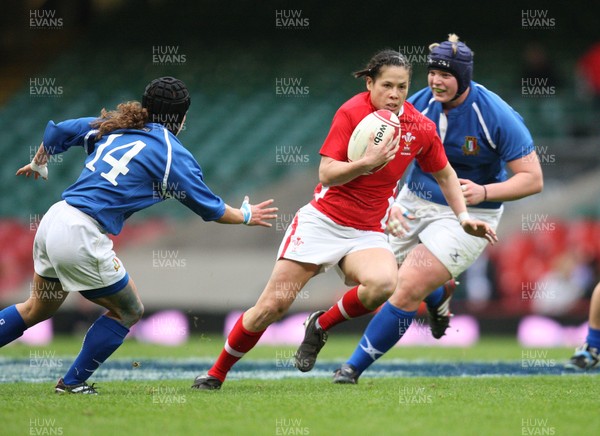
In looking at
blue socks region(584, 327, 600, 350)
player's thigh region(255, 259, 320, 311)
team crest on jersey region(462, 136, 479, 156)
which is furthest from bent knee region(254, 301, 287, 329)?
blue socks region(584, 327, 600, 350)

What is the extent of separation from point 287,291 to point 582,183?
7.44 meters

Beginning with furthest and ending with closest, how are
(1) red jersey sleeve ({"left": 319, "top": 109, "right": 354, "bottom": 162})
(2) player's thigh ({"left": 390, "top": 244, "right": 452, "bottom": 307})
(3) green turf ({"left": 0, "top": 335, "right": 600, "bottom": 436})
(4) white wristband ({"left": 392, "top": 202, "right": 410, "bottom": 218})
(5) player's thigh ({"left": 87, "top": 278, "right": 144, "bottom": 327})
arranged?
(4) white wristband ({"left": 392, "top": 202, "right": 410, "bottom": 218}) < (2) player's thigh ({"left": 390, "top": 244, "right": 452, "bottom": 307}) < (1) red jersey sleeve ({"left": 319, "top": 109, "right": 354, "bottom": 162}) < (5) player's thigh ({"left": 87, "top": 278, "right": 144, "bottom": 327}) < (3) green turf ({"left": 0, "top": 335, "right": 600, "bottom": 436})

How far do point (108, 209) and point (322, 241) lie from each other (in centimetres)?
136

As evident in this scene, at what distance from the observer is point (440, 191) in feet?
23.4

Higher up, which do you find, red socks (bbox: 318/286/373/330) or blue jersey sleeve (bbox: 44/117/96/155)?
blue jersey sleeve (bbox: 44/117/96/155)

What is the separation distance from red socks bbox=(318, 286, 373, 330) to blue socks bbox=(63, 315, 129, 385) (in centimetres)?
135

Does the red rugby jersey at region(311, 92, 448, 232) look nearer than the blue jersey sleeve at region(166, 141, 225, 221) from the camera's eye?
No

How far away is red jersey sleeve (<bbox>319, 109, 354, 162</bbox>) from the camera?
19.5ft

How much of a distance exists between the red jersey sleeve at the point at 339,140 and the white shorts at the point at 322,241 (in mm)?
461

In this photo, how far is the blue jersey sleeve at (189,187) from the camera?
562cm

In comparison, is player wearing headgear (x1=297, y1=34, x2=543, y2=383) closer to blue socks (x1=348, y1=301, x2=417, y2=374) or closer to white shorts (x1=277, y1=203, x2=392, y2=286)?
blue socks (x1=348, y1=301, x2=417, y2=374)

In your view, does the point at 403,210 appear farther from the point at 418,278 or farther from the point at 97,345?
the point at 97,345

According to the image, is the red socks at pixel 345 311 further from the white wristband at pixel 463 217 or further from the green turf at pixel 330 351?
the green turf at pixel 330 351

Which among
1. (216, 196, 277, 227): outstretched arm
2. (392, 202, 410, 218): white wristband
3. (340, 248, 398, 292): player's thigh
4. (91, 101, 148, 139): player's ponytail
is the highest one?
(91, 101, 148, 139): player's ponytail
